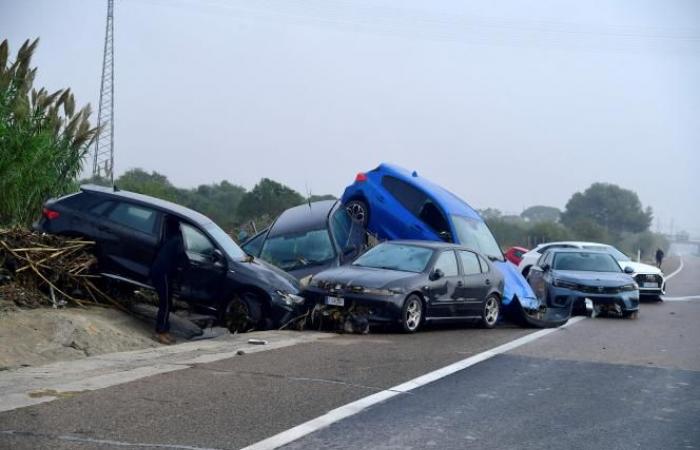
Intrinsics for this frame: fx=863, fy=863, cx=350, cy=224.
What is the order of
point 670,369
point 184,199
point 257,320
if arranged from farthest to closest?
point 184,199
point 257,320
point 670,369

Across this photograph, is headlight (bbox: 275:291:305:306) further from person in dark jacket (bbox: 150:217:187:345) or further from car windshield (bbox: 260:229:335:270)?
car windshield (bbox: 260:229:335:270)

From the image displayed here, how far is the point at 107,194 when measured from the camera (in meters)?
13.0

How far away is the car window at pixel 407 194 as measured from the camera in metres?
16.7

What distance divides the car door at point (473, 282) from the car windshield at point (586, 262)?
466cm

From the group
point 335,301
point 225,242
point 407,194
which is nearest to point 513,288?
point 407,194

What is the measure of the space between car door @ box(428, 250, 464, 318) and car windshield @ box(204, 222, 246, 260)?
2971 mm

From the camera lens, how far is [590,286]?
A: 57.8 ft

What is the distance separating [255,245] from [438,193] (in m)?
3.77

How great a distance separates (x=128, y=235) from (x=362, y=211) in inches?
226

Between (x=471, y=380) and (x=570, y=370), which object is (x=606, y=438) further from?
(x=570, y=370)

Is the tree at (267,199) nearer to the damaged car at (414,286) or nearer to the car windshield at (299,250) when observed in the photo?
the car windshield at (299,250)

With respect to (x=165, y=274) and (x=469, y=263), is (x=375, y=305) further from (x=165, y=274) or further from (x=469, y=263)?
(x=165, y=274)

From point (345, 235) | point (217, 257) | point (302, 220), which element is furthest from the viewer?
point (345, 235)

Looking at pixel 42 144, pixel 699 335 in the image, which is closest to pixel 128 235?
pixel 42 144
